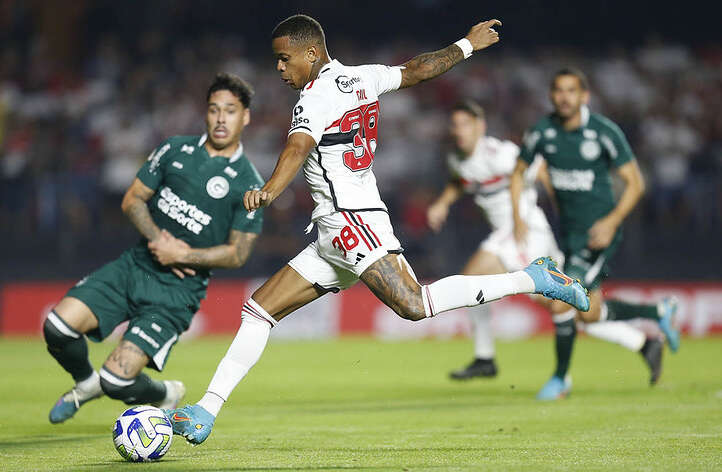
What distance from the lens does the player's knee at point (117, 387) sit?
22.4 feet

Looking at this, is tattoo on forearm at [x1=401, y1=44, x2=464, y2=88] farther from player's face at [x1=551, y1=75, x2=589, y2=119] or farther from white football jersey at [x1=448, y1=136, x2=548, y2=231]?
white football jersey at [x1=448, y1=136, x2=548, y2=231]

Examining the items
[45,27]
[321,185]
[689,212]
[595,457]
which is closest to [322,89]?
[321,185]

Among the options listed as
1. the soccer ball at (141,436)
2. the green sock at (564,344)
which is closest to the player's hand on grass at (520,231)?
the green sock at (564,344)

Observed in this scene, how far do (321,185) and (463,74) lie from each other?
1281cm

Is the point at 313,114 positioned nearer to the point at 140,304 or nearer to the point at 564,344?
the point at 140,304

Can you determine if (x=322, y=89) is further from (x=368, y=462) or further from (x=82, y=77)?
(x=82, y=77)

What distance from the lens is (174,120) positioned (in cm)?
1803

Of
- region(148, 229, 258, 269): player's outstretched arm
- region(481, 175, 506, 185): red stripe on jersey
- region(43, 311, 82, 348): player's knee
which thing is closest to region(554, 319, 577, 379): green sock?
region(481, 175, 506, 185): red stripe on jersey

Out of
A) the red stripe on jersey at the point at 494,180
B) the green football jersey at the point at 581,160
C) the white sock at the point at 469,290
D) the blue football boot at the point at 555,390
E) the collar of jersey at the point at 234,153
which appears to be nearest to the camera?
the white sock at the point at 469,290

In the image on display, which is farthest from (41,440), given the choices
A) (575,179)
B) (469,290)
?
(575,179)

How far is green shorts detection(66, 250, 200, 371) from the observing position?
7078 millimetres

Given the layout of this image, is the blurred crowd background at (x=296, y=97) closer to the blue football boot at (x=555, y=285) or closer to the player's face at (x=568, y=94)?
the player's face at (x=568, y=94)

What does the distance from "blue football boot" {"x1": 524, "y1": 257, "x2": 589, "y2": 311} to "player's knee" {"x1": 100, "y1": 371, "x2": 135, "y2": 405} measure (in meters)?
2.64

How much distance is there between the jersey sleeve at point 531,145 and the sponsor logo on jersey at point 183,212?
336 centimetres
